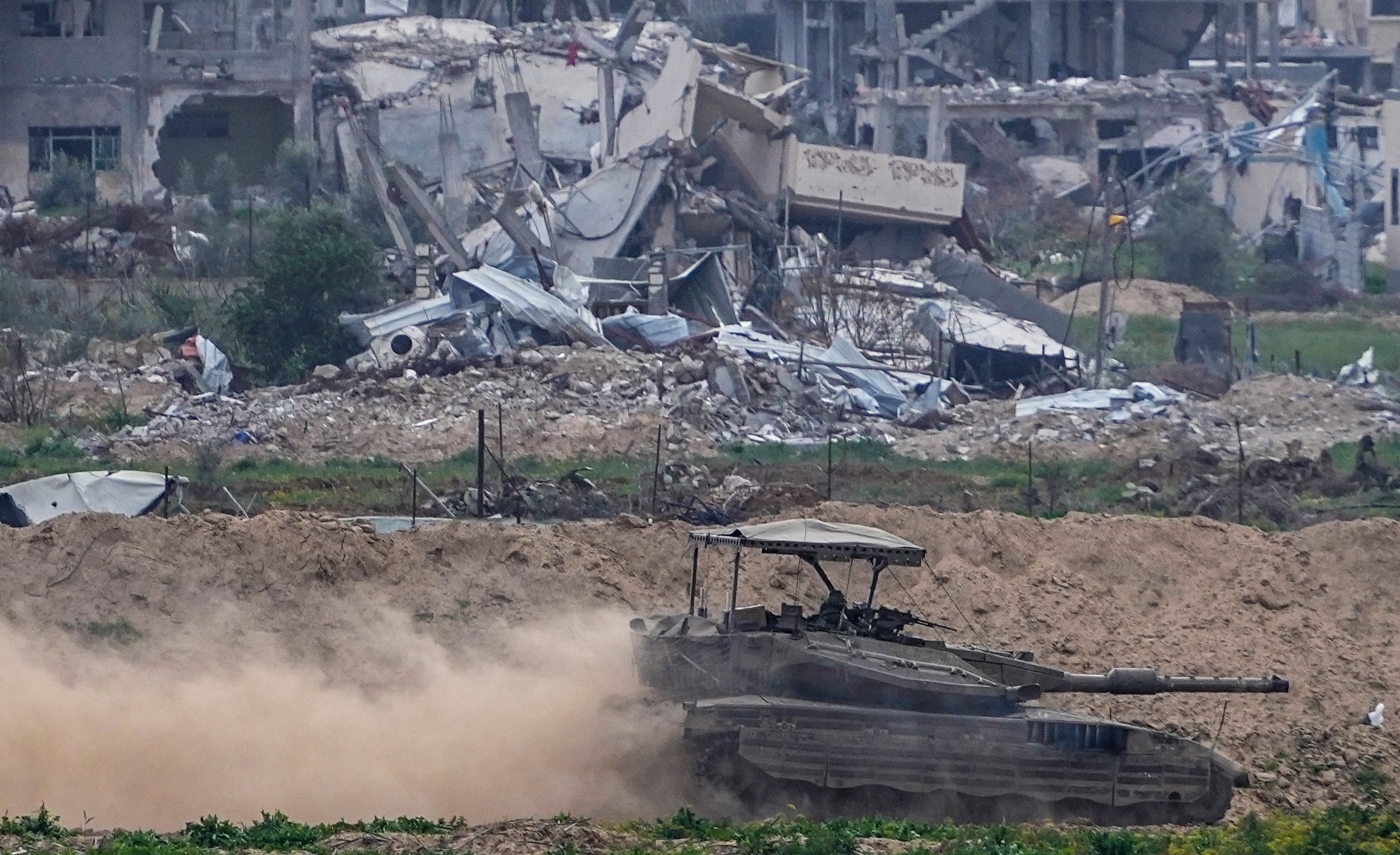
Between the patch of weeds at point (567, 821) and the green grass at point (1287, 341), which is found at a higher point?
the green grass at point (1287, 341)

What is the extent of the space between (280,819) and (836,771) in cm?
382

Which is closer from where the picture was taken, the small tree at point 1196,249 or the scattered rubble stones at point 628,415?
the scattered rubble stones at point 628,415

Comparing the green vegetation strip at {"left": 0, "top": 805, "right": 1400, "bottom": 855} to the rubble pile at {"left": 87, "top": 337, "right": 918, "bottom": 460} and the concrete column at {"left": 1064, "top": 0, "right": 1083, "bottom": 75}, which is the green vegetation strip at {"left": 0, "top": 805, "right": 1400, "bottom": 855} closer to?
the rubble pile at {"left": 87, "top": 337, "right": 918, "bottom": 460}

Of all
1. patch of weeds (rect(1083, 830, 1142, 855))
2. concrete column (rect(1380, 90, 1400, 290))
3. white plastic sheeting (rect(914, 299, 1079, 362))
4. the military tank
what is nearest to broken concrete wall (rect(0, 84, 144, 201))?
white plastic sheeting (rect(914, 299, 1079, 362))

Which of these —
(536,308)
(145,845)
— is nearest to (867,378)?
(536,308)

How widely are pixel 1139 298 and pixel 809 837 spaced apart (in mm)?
34178

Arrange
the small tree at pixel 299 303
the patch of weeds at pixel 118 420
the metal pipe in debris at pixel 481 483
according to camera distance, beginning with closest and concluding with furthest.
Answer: the metal pipe in debris at pixel 481 483, the patch of weeds at pixel 118 420, the small tree at pixel 299 303

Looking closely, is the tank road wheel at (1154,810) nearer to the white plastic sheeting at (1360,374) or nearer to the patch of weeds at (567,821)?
the patch of weeds at (567,821)

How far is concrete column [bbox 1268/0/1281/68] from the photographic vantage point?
226 feet

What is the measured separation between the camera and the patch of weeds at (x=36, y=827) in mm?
12672

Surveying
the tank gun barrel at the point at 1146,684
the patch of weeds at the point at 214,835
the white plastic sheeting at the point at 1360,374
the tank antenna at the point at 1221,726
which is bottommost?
the tank antenna at the point at 1221,726

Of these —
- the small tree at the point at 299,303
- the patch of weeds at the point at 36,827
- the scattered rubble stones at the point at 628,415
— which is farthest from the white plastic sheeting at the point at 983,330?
the patch of weeds at the point at 36,827

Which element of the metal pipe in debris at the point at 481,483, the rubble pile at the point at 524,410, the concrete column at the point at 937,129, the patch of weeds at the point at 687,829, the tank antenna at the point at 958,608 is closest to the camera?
the patch of weeds at the point at 687,829

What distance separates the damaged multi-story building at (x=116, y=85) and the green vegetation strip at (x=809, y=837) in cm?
3977
